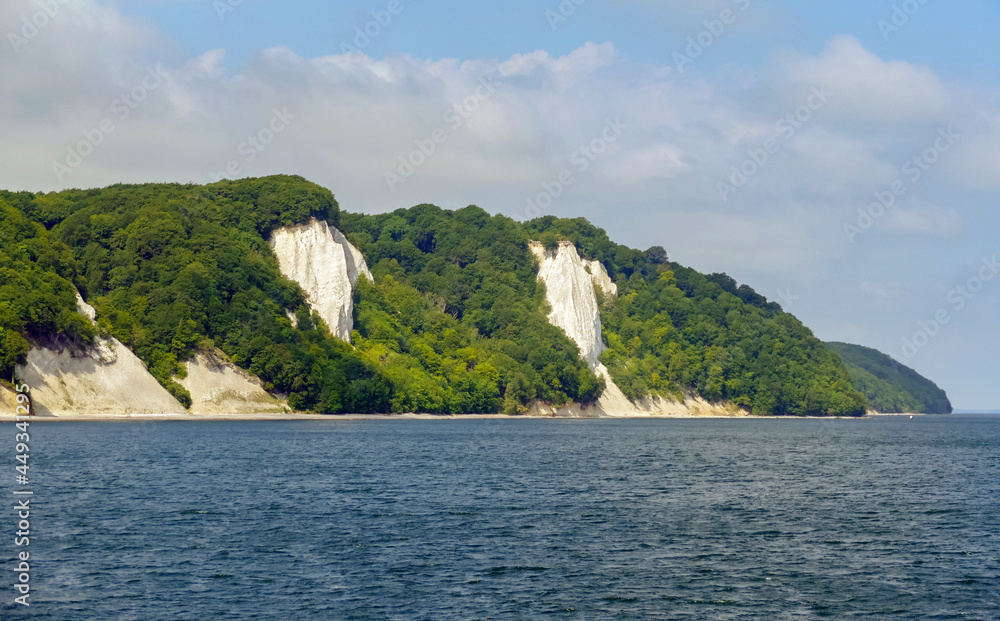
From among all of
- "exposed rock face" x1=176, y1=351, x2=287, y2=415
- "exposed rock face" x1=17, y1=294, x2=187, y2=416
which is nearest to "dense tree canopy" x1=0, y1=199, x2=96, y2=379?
"exposed rock face" x1=17, y1=294, x2=187, y2=416

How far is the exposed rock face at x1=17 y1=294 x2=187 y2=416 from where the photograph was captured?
117375mm

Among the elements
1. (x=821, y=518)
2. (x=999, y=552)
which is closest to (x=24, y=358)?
(x=821, y=518)

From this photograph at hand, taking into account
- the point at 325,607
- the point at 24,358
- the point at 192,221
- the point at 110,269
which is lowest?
the point at 325,607

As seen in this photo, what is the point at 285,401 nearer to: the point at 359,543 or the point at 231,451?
the point at 231,451

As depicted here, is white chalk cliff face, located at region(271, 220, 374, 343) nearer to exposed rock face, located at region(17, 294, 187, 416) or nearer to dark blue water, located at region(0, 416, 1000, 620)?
exposed rock face, located at region(17, 294, 187, 416)

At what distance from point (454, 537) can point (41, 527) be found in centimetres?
1759

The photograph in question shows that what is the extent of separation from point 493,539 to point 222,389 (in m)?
111

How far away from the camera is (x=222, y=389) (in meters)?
142

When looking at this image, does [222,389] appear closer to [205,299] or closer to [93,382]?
[205,299]

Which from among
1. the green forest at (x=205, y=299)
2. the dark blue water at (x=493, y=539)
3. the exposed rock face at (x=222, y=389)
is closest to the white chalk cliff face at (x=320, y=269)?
the green forest at (x=205, y=299)

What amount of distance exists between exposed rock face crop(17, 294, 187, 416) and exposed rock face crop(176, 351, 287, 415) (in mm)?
5044

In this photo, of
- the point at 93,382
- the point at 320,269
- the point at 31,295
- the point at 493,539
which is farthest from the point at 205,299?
the point at 493,539

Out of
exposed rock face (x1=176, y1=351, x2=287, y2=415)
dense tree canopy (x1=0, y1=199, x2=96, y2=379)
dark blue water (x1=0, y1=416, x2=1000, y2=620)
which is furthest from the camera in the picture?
exposed rock face (x1=176, y1=351, x2=287, y2=415)

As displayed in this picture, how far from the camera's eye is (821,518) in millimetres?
47875
